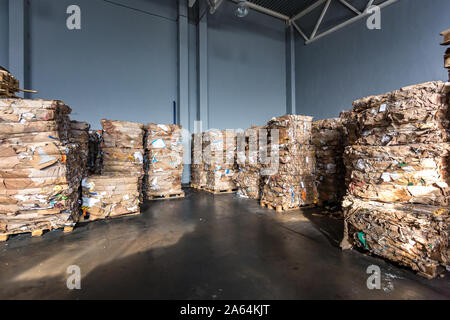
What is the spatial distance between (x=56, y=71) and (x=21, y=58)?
0.81m

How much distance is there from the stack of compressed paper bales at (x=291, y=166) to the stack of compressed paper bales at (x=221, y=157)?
1880 millimetres

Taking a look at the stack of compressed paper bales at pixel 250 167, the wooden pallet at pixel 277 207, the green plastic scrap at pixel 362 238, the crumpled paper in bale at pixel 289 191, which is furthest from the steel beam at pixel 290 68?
the green plastic scrap at pixel 362 238

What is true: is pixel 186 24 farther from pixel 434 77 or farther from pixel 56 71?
pixel 434 77

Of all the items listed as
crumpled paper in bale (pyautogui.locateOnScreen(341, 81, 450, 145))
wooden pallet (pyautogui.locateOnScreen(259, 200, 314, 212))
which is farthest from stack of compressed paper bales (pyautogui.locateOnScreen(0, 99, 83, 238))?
crumpled paper in bale (pyautogui.locateOnScreen(341, 81, 450, 145))

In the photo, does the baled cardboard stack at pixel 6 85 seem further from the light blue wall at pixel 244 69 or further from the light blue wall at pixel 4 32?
the light blue wall at pixel 244 69

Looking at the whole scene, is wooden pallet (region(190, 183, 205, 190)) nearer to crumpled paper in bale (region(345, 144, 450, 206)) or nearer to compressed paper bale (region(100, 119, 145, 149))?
compressed paper bale (region(100, 119, 145, 149))

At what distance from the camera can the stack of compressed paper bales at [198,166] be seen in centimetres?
705

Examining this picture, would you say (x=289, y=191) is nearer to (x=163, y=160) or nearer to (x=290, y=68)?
(x=163, y=160)

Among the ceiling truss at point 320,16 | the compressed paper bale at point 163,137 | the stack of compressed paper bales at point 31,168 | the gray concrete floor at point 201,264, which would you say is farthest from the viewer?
the ceiling truss at point 320,16

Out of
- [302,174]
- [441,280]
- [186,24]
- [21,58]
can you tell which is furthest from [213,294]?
[186,24]

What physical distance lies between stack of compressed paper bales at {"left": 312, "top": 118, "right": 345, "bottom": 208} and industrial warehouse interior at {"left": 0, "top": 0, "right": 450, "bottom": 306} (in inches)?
1.2

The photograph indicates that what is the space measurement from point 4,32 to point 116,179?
6.02 m

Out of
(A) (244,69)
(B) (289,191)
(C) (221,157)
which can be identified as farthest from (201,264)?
(A) (244,69)

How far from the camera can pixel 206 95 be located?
28.3ft
